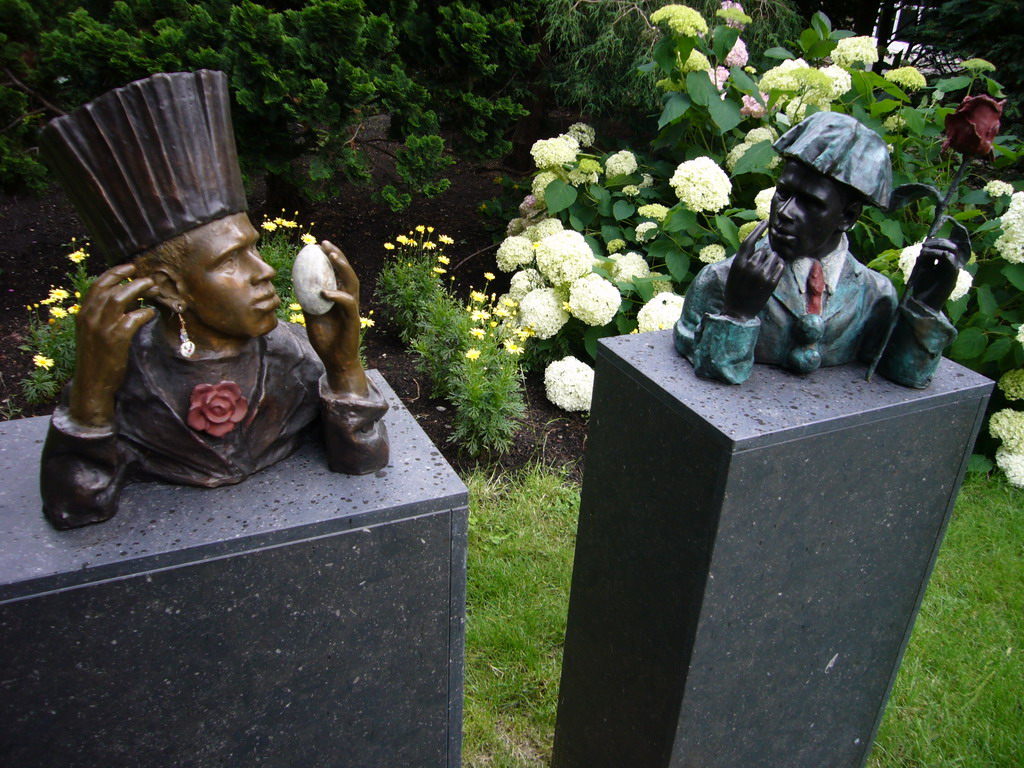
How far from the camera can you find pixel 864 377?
2000 millimetres

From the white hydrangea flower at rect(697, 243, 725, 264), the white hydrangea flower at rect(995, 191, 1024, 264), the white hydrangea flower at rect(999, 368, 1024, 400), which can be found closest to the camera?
the white hydrangea flower at rect(995, 191, 1024, 264)

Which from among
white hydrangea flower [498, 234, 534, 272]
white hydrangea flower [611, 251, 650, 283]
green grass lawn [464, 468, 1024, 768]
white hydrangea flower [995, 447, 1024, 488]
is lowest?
green grass lawn [464, 468, 1024, 768]

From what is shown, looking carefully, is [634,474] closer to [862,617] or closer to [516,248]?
[862,617]

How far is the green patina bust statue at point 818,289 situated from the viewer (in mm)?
1755

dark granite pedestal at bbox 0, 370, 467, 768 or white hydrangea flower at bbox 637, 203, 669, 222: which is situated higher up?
white hydrangea flower at bbox 637, 203, 669, 222

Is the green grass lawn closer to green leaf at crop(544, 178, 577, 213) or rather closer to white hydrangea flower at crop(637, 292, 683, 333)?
white hydrangea flower at crop(637, 292, 683, 333)

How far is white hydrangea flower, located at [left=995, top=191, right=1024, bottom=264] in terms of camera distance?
3.29 metres

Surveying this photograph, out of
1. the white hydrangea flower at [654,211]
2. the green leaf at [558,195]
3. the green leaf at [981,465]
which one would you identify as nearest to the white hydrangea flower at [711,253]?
the white hydrangea flower at [654,211]

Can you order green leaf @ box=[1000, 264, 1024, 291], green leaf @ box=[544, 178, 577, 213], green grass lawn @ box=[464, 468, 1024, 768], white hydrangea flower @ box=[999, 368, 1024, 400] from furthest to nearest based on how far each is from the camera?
1. green leaf @ box=[544, 178, 577, 213]
2. white hydrangea flower @ box=[999, 368, 1024, 400]
3. green leaf @ box=[1000, 264, 1024, 291]
4. green grass lawn @ box=[464, 468, 1024, 768]

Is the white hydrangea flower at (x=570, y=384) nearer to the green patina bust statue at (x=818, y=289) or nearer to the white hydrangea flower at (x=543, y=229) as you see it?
the white hydrangea flower at (x=543, y=229)

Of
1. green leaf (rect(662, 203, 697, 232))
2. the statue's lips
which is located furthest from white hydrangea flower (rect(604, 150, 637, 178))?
the statue's lips

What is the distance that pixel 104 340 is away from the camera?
142cm

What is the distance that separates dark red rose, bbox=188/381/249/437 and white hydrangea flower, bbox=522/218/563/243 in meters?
2.93

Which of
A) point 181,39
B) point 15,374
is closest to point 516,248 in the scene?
point 181,39
